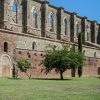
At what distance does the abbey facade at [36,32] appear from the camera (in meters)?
43.7

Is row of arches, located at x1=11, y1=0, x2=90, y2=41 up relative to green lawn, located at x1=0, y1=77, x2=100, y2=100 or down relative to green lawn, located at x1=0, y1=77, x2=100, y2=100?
up

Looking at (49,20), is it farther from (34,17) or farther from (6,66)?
(6,66)

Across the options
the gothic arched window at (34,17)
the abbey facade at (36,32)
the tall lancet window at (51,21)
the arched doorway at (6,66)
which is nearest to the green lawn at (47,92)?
the arched doorway at (6,66)

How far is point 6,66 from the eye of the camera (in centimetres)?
4288

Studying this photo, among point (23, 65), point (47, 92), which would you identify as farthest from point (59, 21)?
point (47, 92)

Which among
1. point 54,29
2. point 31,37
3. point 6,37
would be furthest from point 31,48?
point 54,29

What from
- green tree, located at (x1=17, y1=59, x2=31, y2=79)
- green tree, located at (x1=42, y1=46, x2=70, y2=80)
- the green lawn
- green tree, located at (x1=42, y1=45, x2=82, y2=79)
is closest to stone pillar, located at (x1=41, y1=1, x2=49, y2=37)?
green tree, located at (x1=42, y1=45, x2=82, y2=79)

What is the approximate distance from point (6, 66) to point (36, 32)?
681 inches

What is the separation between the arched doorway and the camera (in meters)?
42.3

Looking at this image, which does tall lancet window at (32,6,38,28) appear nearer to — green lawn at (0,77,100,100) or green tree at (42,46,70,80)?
green tree at (42,46,70,80)

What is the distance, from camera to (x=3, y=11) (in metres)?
51.3

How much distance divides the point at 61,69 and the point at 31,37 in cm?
974

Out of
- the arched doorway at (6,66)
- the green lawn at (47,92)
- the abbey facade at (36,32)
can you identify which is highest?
the abbey facade at (36,32)

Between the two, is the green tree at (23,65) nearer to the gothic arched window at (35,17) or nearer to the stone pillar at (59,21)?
the gothic arched window at (35,17)
